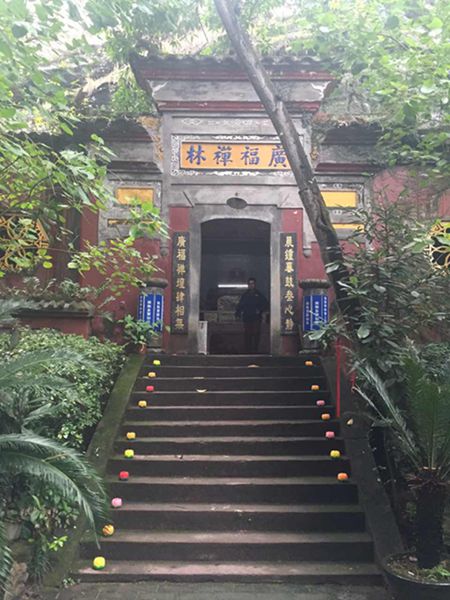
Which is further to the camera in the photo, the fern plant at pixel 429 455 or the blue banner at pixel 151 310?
the blue banner at pixel 151 310

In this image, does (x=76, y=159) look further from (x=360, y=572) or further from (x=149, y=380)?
(x=360, y=572)

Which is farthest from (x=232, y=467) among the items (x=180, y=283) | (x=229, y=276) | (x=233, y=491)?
(x=229, y=276)

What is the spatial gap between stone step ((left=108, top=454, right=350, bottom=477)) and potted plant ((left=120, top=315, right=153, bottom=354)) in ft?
8.84

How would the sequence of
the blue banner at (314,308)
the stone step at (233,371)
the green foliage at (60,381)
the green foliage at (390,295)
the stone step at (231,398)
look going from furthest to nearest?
the blue banner at (314,308)
the stone step at (233,371)
the stone step at (231,398)
the green foliage at (390,295)
the green foliage at (60,381)

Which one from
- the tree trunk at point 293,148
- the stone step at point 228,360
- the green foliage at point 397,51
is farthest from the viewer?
the stone step at point 228,360

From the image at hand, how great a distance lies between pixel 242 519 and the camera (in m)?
4.66

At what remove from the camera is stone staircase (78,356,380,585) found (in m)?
4.30

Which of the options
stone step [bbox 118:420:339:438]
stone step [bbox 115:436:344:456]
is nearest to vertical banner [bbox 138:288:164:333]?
stone step [bbox 118:420:339:438]

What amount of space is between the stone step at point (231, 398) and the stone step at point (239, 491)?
1451 mm

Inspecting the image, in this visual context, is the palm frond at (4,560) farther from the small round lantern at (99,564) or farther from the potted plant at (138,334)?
the potted plant at (138,334)

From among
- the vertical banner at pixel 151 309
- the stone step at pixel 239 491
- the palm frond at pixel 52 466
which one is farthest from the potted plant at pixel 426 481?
the vertical banner at pixel 151 309

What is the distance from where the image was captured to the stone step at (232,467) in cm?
523

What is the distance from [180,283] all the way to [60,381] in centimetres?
500

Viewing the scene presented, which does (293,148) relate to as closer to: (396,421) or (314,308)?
(396,421)
